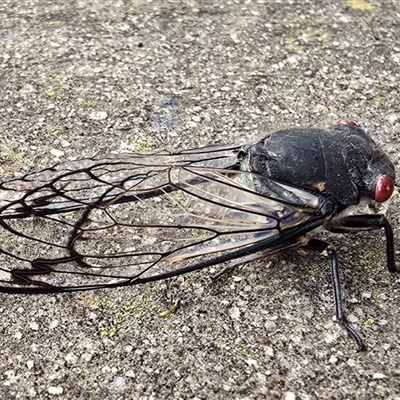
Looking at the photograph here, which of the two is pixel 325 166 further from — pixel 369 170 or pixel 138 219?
pixel 138 219

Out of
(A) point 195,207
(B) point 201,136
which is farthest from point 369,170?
(B) point 201,136

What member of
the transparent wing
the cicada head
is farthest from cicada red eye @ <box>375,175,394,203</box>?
the transparent wing

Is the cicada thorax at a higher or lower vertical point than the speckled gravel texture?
higher

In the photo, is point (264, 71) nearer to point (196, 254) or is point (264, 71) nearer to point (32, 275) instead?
point (196, 254)

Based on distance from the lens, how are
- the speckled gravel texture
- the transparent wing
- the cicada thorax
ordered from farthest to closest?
the cicada thorax, the transparent wing, the speckled gravel texture

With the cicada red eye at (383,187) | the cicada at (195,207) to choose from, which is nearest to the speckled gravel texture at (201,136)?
the cicada at (195,207)

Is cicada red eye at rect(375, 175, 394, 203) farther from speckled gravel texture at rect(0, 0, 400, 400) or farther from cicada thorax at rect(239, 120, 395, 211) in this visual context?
speckled gravel texture at rect(0, 0, 400, 400)

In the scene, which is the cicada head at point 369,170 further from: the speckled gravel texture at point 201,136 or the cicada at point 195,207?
the speckled gravel texture at point 201,136
